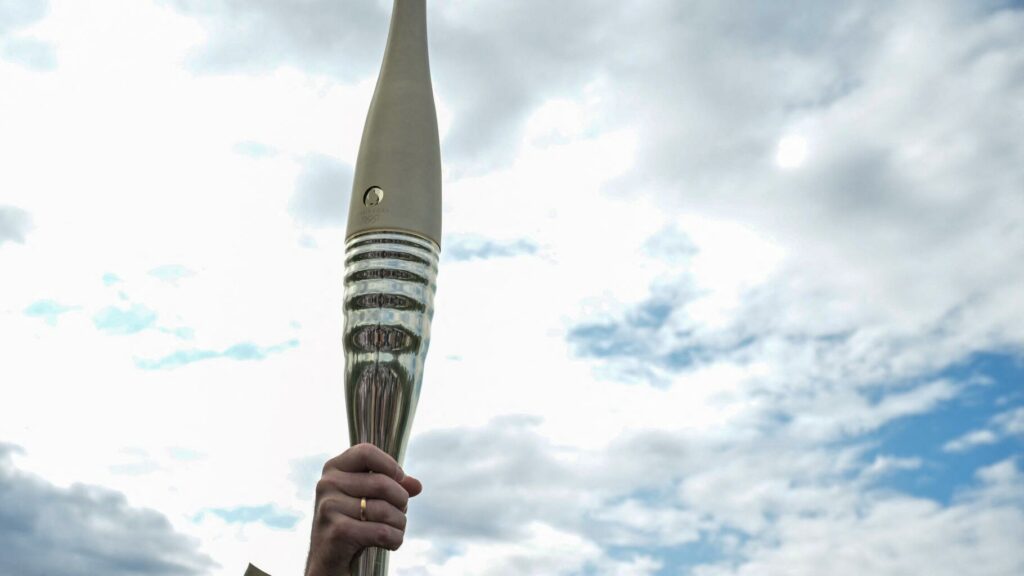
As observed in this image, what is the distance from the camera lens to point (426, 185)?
427 centimetres

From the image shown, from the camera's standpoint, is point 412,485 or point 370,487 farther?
point 412,485

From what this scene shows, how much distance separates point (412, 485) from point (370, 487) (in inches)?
10.3

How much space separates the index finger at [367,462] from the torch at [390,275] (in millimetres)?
414

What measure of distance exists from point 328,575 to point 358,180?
1549 millimetres

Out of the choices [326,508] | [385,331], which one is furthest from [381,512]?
[385,331]

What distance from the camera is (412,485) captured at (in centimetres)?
Answer: 386

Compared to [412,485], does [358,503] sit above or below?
below

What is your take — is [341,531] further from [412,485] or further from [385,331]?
[385,331]

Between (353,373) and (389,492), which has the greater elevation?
(353,373)

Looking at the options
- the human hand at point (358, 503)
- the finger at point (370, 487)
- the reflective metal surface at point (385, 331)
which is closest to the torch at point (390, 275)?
the reflective metal surface at point (385, 331)

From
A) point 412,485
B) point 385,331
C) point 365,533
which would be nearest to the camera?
point 365,533

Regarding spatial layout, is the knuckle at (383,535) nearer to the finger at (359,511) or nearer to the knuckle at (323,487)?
the finger at (359,511)

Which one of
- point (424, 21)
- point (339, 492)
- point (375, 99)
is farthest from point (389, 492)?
point (424, 21)

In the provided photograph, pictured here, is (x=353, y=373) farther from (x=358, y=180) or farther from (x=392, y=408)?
(x=358, y=180)
